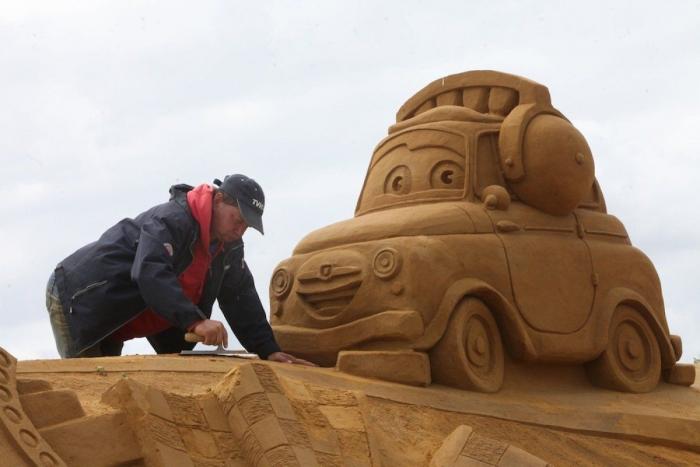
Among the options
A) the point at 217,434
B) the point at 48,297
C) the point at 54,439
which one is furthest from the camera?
the point at 48,297

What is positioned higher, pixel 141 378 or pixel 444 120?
pixel 444 120

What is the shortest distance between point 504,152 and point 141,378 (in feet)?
8.96

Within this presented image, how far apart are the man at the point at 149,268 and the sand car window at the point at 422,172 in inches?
45.8

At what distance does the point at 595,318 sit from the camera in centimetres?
673

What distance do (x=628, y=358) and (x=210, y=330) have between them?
271cm

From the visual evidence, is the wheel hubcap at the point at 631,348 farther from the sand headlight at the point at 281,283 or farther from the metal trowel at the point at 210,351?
the metal trowel at the point at 210,351

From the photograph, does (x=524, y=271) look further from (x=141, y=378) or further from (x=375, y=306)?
(x=141, y=378)

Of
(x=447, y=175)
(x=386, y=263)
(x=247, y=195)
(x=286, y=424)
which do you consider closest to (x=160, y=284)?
(x=247, y=195)

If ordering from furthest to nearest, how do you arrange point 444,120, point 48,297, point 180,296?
point 444,120 → point 48,297 → point 180,296

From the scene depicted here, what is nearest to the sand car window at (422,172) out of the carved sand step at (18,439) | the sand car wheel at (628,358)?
the sand car wheel at (628,358)

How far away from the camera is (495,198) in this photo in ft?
21.6

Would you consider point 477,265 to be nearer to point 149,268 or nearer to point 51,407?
point 149,268

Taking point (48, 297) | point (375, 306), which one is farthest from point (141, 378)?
point (375, 306)

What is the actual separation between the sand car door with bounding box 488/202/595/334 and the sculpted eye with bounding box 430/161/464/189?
11.1 inches
